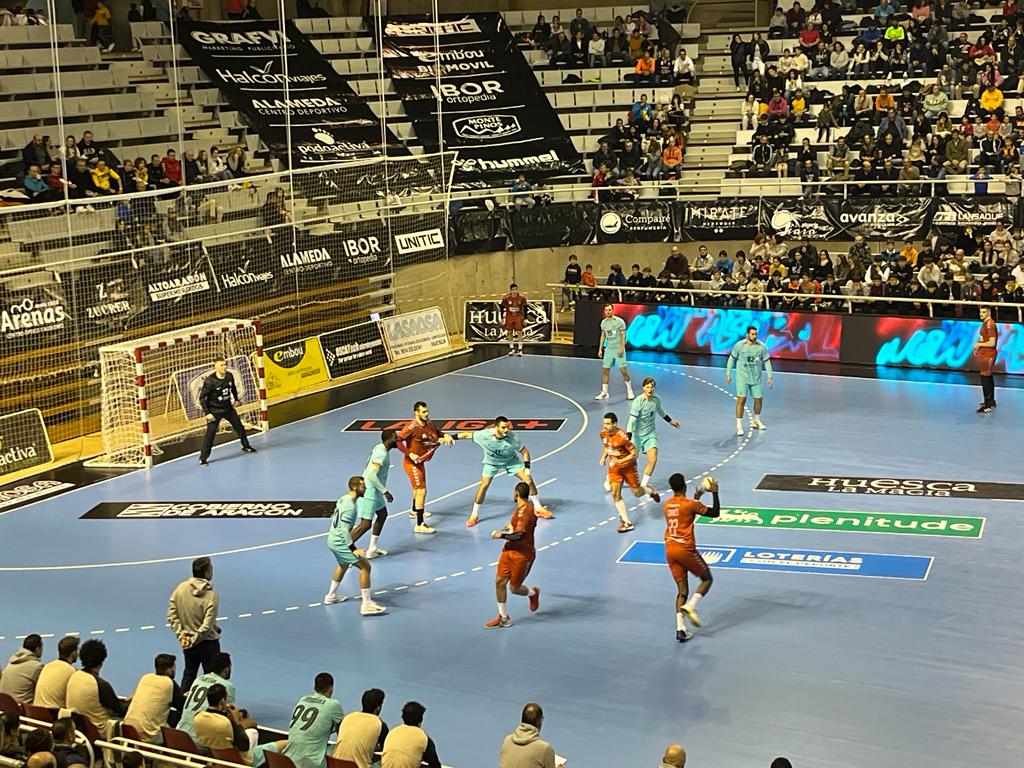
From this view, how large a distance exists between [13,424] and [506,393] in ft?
35.1

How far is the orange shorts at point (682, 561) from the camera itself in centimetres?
1872

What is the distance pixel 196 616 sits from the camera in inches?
664

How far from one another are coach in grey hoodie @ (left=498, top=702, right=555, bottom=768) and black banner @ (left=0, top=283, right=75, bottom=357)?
19.2 m

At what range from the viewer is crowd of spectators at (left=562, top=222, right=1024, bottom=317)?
118ft

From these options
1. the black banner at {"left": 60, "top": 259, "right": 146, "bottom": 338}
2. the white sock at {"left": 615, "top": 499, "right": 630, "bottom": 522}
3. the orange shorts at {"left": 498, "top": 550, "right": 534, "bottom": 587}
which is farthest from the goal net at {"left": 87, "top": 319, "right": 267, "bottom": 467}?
the orange shorts at {"left": 498, "top": 550, "right": 534, "bottom": 587}

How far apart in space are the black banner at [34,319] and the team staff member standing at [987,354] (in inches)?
721

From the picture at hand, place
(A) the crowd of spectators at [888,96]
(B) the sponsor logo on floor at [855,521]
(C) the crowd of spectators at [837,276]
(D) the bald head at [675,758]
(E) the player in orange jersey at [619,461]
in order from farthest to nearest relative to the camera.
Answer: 1. (A) the crowd of spectators at [888,96]
2. (C) the crowd of spectators at [837,276]
3. (E) the player in orange jersey at [619,461]
4. (B) the sponsor logo on floor at [855,521]
5. (D) the bald head at [675,758]

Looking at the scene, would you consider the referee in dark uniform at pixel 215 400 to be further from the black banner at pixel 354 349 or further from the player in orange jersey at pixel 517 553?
the player in orange jersey at pixel 517 553

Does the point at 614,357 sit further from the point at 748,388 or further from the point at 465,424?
the point at 748,388

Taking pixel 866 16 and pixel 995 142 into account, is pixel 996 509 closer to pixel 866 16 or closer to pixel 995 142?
pixel 995 142

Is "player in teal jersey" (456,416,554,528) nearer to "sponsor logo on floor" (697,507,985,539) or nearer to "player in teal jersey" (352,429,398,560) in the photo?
"player in teal jersey" (352,429,398,560)

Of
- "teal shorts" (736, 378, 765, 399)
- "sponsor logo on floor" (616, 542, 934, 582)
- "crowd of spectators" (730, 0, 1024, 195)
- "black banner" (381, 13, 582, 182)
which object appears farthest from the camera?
"black banner" (381, 13, 582, 182)

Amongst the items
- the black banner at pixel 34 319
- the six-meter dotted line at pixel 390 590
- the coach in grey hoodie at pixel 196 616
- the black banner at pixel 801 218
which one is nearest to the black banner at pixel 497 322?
the black banner at pixel 801 218

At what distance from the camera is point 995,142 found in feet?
132
